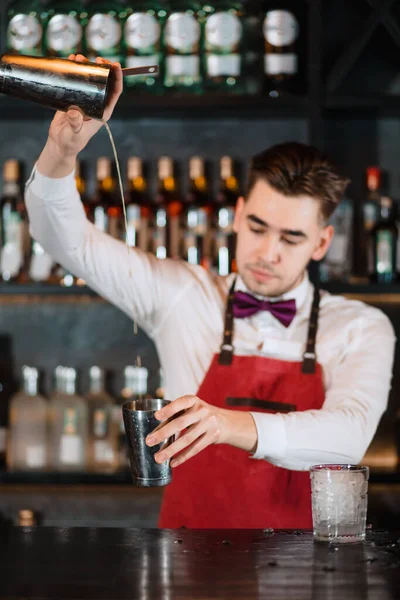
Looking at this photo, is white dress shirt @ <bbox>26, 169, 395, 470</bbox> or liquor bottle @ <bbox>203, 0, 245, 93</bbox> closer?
white dress shirt @ <bbox>26, 169, 395, 470</bbox>

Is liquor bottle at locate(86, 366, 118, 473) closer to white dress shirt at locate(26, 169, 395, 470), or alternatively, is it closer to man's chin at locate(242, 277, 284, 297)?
white dress shirt at locate(26, 169, 395, 470)

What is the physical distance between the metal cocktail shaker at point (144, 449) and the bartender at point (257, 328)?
375mm

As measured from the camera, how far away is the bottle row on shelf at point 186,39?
256 centimetres

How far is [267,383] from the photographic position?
1.93 m

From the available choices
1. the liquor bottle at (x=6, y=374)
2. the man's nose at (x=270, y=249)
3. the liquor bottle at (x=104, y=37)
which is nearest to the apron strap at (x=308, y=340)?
the man's nose at (x=270, y=249)

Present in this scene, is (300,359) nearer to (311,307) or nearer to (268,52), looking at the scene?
(311,307)

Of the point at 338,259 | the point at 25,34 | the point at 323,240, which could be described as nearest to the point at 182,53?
the point at 25,34

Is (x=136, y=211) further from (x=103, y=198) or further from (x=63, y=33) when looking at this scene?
(x=63, y=33)

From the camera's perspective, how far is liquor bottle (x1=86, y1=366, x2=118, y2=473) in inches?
102

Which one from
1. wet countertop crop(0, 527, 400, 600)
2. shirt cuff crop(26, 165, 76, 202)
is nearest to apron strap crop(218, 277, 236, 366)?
shirt cuff crop(26, 165, 76, 202)

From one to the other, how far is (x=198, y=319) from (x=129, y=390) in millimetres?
802

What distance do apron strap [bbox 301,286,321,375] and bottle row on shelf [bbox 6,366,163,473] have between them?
2.60 feet

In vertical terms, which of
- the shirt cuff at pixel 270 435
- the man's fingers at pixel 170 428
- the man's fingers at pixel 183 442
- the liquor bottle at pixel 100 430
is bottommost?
the liquor bottle at pixel 100 430

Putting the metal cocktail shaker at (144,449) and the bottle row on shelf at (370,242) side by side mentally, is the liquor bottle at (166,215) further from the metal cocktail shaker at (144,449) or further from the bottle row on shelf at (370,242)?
the metal cocktail shaker at (144,449)
